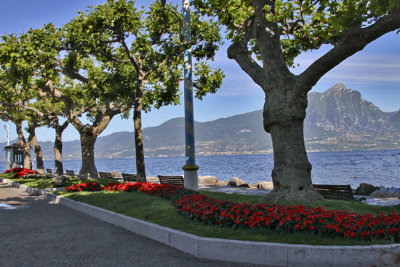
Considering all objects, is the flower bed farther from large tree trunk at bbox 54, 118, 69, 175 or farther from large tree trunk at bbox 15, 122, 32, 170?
large tree trunk at bbox 15, 122, 32, 170

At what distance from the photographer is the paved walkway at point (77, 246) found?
252 inches

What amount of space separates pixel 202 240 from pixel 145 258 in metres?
1.04

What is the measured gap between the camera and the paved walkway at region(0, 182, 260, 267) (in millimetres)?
6408

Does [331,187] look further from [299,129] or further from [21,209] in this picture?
[21,209]

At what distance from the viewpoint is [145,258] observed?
260 inches

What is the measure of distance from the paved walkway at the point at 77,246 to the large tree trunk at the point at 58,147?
69.5ft

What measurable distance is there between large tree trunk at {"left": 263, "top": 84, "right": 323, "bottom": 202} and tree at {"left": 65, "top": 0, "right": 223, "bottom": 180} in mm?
8150

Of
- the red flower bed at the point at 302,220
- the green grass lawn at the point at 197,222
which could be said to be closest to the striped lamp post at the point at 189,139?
the green grass lawn at the point at 197,222

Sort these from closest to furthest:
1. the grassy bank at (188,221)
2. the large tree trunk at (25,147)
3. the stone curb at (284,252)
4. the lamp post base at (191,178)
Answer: the stone curb at (284,252), the grassy bank at (188,221), the lamp post base at (191,178), the large tree trunk at (25,147)

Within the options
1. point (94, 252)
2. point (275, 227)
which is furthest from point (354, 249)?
point (94, 252)

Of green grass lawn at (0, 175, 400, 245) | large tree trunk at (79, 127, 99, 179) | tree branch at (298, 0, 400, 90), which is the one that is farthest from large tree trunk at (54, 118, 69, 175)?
tree branch at (298, 0, 400, 90)

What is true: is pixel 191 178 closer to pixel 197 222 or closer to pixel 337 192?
pixel 337 192

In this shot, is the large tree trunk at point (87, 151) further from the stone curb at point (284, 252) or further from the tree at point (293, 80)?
the stone curb at point (284, 252)

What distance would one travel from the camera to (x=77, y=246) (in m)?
7.54
